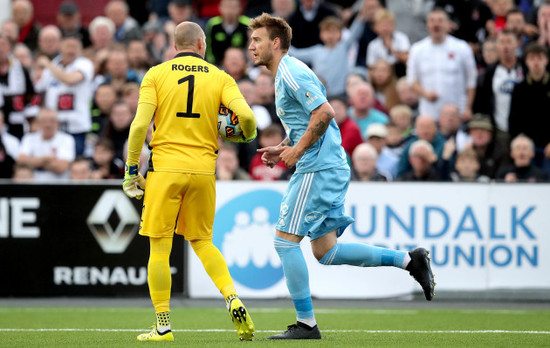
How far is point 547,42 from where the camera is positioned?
14492 mm

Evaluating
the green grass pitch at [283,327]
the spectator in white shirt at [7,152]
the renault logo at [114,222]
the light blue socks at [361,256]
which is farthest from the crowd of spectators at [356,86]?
the light blue socks at [361,256]

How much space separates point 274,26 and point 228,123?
82cm

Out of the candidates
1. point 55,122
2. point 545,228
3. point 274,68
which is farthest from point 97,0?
point 274,68

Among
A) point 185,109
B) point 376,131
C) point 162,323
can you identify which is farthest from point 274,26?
point 376,131

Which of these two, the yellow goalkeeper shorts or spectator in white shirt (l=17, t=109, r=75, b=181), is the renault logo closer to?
spectator in white shirt (l=17, t=109, r=75, b=181)

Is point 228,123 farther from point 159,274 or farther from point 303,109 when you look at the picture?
point 159,274

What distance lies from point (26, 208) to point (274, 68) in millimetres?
5600

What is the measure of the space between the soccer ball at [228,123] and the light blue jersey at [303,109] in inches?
14.0

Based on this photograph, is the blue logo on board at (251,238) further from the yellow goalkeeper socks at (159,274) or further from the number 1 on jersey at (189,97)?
the number 1 on jersey at (189,97)

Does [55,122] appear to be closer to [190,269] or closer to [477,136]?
[190,269]

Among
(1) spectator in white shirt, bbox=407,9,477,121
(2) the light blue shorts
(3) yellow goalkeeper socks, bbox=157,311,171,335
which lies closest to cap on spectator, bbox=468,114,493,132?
(1) spectator in white shirt, bbox=407,9,477,121

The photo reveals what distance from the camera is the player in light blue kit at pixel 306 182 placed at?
7223 mm

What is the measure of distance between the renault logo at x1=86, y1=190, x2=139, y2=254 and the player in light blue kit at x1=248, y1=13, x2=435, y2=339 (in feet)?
16.0

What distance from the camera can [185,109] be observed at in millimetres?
7305
